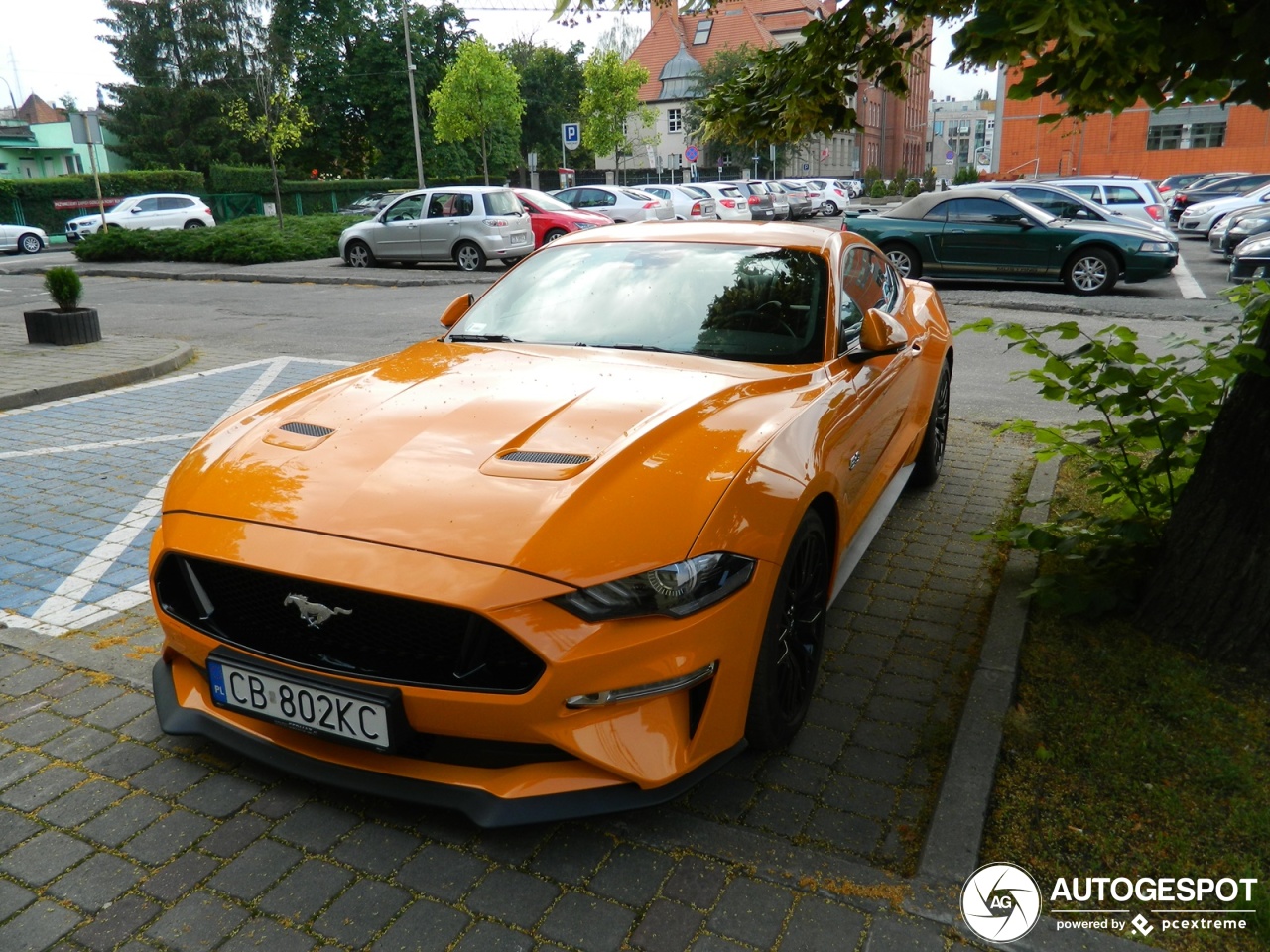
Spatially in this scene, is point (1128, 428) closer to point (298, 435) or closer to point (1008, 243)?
point (298, 435)

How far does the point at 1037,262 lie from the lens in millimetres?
15172

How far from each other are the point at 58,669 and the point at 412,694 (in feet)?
6.69

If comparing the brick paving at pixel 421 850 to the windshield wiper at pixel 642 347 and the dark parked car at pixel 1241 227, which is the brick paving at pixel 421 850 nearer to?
the windshield wiper at pixel 642 347

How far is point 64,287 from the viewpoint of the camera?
11180 mm

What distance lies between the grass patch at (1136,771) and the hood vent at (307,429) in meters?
2.34

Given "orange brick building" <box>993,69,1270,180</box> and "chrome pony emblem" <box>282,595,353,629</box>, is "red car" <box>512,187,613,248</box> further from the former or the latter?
"orange brick building" <box>993,69,1270,180</box>

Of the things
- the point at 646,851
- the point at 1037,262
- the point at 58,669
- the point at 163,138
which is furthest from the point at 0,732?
the point at 163,138

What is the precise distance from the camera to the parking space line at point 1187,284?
49.2 feet

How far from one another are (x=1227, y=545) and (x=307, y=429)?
130 inches

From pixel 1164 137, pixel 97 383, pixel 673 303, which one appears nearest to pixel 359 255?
pixel 97 383

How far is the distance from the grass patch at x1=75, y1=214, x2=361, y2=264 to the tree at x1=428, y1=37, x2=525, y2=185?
57.9 feet

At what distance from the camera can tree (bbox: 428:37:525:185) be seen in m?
41.7

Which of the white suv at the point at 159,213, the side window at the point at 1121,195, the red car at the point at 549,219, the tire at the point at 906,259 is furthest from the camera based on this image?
the white suv at the point at 159,213

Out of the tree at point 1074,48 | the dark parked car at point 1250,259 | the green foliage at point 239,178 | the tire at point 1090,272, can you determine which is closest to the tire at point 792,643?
the tree at point 1074,48
